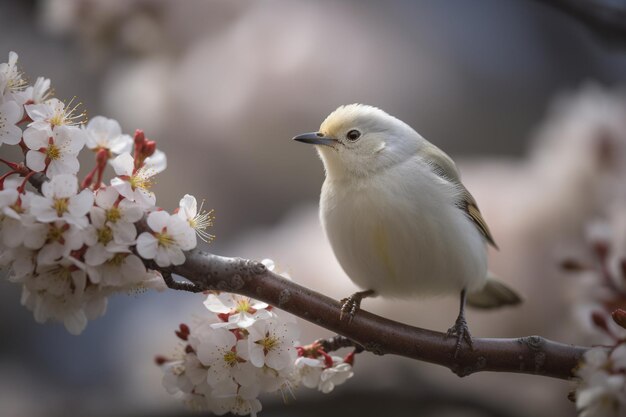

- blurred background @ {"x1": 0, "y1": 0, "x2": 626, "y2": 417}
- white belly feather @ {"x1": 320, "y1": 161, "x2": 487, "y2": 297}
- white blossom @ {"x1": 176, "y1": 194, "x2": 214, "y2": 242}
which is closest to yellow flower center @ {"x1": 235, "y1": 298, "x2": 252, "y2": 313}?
white blossom @ {"x1": 176, "y1": 194, "x2": 214, "y2": 242}

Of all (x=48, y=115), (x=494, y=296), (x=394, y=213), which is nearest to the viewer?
(x=48, y=115)

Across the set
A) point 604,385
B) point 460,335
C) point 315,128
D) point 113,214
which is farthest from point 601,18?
point 315,128

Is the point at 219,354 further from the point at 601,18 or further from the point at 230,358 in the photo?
the point at 601,18

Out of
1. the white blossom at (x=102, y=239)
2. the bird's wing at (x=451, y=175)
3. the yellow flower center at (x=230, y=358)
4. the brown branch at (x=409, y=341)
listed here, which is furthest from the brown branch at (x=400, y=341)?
the bird's wing at (x=451, y=175)

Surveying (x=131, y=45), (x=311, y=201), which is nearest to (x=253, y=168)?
(x=311, y=201)

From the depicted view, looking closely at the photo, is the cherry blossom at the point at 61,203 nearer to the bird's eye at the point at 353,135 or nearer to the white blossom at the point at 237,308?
the white blossom at the point at 237,308
